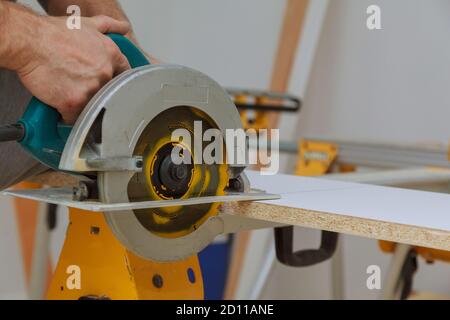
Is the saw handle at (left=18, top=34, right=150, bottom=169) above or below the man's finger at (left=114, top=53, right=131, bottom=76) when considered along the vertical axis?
below

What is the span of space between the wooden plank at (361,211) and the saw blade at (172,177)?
1.8 inches

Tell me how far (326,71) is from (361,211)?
211 cm

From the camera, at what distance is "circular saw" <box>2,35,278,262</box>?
0.86 m

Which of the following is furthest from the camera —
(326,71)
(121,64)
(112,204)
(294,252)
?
(326,71)

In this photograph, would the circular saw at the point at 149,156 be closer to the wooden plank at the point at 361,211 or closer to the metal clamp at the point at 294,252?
the wooden plank at the point at 361,211

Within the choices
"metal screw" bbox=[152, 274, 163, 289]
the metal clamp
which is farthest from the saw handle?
the metal clamp

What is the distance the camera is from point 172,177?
36.6 inches

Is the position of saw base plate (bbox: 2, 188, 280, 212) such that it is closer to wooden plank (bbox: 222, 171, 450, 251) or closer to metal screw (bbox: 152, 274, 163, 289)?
wooden plank (bbox: 222, 171, 450, 251)

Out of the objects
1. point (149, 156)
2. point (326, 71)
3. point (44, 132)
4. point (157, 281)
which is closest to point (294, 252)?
point (157, 281)

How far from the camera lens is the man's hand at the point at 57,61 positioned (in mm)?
904

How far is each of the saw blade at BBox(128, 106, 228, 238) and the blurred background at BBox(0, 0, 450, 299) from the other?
1.46m

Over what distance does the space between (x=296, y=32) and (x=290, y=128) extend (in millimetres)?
413

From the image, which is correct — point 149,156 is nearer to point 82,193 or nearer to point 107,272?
point 82,193
